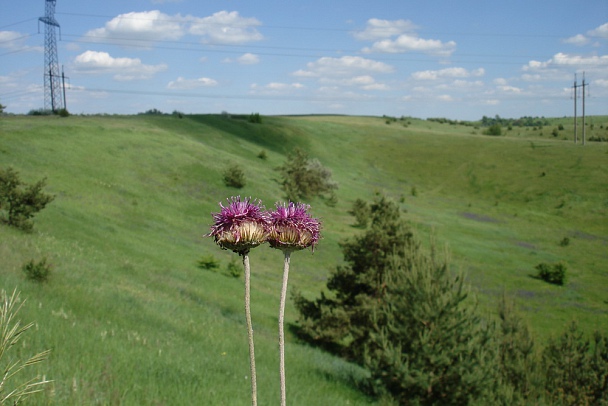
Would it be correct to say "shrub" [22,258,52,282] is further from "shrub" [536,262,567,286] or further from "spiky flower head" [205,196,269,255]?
"shrub" [536,262,567,286]

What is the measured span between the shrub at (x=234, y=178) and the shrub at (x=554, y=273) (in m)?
25.7

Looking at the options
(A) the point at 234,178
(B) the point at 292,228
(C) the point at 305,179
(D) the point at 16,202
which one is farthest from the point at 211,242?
(B) the point at 292,228

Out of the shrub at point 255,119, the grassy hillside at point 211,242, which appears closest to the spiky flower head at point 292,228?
the grassy hillside at point 211,242

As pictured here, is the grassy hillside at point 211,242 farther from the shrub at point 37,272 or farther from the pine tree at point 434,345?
the pine tree at point 434,345

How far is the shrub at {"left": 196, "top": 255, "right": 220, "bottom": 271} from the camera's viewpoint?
29500 millimetres

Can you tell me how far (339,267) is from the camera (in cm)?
2052

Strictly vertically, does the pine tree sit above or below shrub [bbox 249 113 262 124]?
below

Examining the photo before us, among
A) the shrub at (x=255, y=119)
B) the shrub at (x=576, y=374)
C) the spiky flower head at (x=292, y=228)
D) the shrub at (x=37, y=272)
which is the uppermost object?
the shrub at (x=255, y=119)

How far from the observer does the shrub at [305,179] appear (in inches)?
2165

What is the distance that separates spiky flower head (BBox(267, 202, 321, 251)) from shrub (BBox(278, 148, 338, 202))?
50.1m

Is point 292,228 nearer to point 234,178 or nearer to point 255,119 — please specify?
point 234,178

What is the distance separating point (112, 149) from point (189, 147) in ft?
34.6

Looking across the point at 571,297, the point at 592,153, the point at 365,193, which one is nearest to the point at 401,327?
the point at 571,297

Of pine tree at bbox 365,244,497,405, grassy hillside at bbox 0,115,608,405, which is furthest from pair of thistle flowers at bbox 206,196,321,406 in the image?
pine tree at bbox 365,244,497,405
